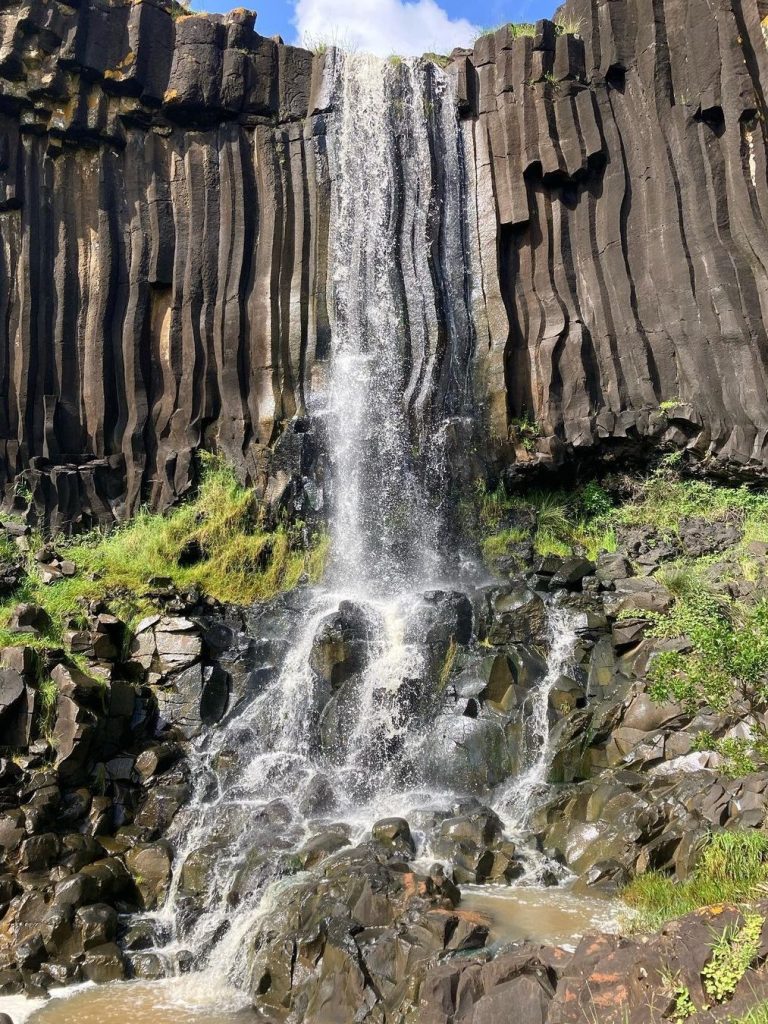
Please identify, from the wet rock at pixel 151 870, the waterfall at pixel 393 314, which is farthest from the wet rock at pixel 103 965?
the waterfall at pixel 393 314

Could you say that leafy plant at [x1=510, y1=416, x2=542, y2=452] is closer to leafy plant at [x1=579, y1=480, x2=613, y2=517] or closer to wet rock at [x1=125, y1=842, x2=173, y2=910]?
leafy plant at [x1=579, y1=480, x2=613, y2=517]

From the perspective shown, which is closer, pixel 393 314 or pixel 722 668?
pixel 722 668

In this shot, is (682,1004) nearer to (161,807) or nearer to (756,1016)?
(756,1016)

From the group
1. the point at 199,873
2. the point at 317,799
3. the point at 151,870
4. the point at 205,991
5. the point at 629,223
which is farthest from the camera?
the point at 629,223

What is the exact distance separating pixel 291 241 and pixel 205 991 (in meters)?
14.5

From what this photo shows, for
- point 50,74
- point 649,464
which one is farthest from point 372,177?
point 649,464

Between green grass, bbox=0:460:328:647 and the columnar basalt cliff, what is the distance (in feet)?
2.14

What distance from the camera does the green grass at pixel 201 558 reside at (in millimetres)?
13500

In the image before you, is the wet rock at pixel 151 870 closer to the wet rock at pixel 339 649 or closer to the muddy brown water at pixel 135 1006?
the muddy brown water at pixel 135 1006

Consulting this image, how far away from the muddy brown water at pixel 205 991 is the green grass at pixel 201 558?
599 cm

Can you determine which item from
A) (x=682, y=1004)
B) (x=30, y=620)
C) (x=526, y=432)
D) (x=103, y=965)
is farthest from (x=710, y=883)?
(x=526, y=432)

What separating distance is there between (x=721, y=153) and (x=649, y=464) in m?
5.96

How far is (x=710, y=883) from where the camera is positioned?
7.43 metres

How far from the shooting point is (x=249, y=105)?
61.7ft
